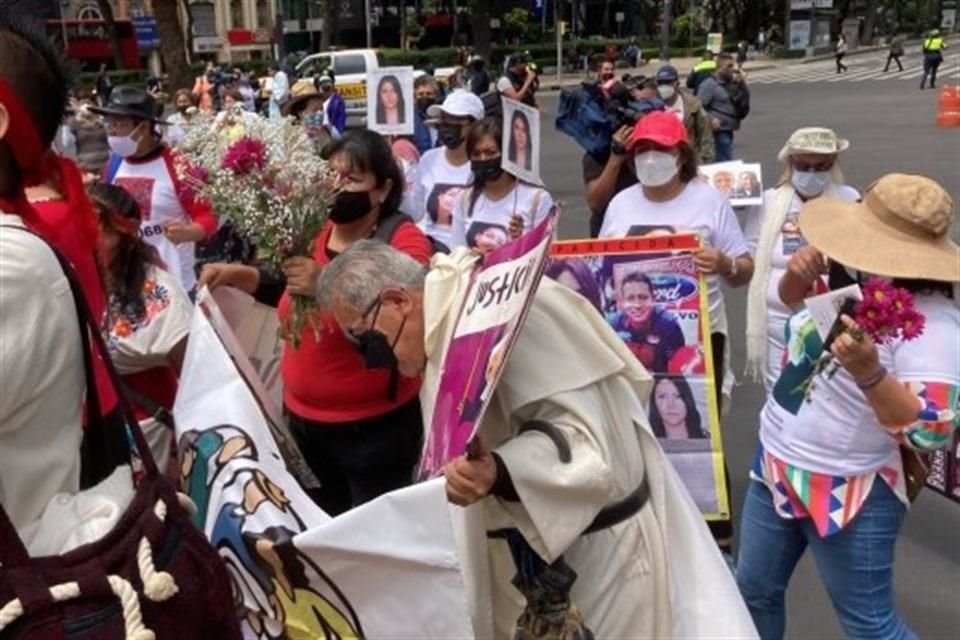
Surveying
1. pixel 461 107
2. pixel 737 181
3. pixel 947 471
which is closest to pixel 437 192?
pixel 461 107

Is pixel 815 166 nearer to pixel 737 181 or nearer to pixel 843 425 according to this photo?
pixel 737 181

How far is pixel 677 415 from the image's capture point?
174 inches

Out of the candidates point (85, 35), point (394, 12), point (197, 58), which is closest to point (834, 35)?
point (394, 12)

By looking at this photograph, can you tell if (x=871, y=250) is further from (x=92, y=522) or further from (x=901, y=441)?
(x=92, y=522)

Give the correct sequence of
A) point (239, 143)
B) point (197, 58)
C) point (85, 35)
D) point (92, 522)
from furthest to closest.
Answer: point (197, 58) → point (85, 35) → point (239, 143) → point (92, 522)

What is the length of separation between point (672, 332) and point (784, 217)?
83 cm

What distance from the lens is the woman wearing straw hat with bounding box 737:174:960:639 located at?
9.53ft

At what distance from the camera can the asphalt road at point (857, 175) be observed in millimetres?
4441

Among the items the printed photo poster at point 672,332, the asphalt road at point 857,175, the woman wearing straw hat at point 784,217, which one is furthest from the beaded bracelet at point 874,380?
the woman wearing straw hat at point 784,217

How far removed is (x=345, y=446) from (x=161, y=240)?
2.58 meters

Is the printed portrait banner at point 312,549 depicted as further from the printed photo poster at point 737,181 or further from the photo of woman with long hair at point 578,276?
the printed photo poster at point 737,181

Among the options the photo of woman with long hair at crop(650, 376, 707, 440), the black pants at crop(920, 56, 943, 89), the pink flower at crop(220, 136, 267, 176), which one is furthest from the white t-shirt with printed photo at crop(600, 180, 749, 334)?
the black pants at crop(920, 56, 943, 89)

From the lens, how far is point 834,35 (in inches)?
2640

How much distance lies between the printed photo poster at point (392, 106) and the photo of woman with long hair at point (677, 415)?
5154 mm
